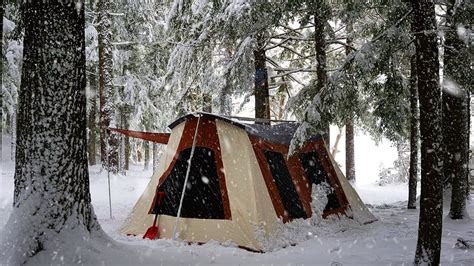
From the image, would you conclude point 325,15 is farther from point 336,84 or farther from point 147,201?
point 147,201

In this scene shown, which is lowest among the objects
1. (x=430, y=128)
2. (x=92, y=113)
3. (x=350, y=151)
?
(x=350, y=151)

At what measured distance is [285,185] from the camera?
7082mm

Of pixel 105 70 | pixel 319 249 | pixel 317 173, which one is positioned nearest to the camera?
pixel 319 249

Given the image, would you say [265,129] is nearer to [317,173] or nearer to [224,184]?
[224,184]

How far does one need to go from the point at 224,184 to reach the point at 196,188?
499 millimetres

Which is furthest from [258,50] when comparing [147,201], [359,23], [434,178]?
[434,178]

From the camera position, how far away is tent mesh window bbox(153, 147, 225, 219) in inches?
255

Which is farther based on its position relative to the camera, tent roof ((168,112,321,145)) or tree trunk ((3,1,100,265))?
tent roof ((168,112,321,145))

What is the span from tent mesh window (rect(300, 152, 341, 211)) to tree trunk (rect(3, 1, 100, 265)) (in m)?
4.81

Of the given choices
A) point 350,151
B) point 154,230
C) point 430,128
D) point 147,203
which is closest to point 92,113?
point 350,151

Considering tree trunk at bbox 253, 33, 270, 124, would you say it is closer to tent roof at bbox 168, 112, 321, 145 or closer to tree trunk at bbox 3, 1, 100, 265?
tent roof at bbox 168, 112, 321, 145

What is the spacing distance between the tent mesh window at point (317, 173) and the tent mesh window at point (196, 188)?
204 centimetres

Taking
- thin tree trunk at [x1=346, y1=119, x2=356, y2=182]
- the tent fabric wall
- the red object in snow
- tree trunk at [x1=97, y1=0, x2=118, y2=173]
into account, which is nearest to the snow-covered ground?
the red object in snow

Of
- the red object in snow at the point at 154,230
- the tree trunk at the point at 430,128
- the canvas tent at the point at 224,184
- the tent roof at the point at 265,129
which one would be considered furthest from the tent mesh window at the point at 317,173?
the tree trunk at the point at 430,128
